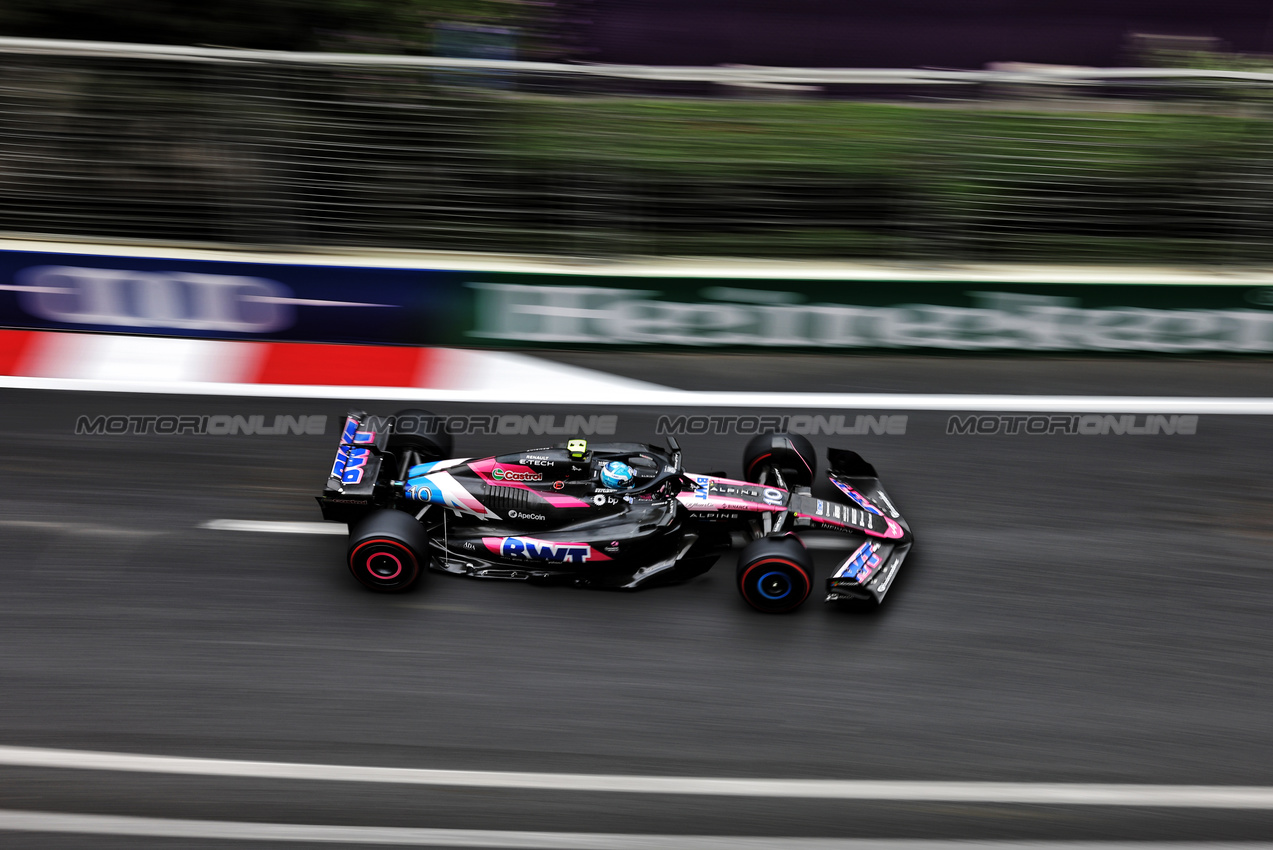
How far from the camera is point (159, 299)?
30.0ft

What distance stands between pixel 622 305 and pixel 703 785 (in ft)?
15.9

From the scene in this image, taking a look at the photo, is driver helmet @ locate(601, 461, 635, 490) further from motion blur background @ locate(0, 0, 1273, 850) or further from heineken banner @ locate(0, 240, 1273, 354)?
heineken banner @ locate(0, 240, 1273, 354)

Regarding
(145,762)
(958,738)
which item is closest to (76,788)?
(145,762)

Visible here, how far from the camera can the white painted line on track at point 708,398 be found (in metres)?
8.70

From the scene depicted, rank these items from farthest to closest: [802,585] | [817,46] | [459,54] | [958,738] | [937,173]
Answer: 1. [817,46]
2. [459,54]
3. [937,173]
4. [802,585]
5. [958,738]

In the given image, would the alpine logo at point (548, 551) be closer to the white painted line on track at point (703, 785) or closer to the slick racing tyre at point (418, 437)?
the slick racing tyre at point (418, 437)

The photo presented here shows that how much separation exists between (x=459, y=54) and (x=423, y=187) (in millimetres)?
2470

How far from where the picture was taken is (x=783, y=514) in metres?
6.60

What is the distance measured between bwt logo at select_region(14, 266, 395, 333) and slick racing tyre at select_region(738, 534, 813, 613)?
4.47 metres

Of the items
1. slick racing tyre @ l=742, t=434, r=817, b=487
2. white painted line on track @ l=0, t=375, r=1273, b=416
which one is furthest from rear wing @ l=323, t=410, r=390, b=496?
slick racing tyre @ l=742, t=434, r=817, b=487

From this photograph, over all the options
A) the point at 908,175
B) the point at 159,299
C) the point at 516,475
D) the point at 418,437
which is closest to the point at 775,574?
the point at 516,475

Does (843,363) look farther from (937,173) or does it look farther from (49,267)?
(49,267)

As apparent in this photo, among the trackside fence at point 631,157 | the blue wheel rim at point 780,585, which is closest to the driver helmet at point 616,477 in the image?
the blue wheel rim at point 780,585

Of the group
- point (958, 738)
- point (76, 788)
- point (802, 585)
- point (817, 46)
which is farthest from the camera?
point (817, 46)
